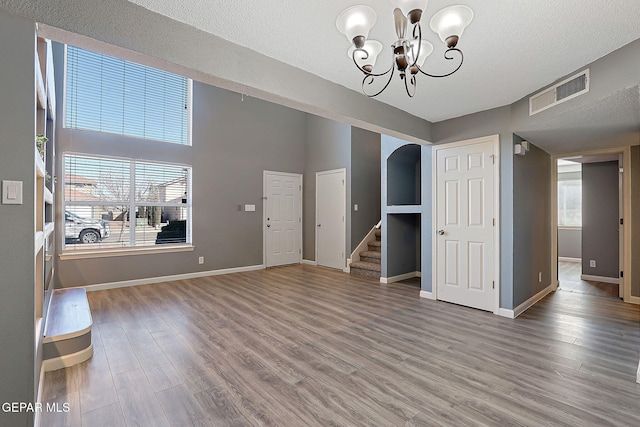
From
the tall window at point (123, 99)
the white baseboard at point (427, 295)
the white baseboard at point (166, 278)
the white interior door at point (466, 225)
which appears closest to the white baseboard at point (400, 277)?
the white baseboard at point (427, 295)

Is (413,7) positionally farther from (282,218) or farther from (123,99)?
(282,218)

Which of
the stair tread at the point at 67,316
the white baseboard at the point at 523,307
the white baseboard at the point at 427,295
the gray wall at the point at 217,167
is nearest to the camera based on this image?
the stair tread at the point at 67,316

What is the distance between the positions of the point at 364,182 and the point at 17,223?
553 centimetres

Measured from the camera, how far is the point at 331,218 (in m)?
6.49

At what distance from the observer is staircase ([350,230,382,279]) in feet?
18.2

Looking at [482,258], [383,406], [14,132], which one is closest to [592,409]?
[383,406]

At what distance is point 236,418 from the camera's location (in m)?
1.76

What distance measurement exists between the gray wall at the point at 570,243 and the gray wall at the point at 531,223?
368cm

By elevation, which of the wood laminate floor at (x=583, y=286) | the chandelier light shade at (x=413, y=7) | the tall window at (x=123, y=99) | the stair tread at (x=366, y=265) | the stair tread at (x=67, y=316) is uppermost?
the tall window at (x=123, y=99)

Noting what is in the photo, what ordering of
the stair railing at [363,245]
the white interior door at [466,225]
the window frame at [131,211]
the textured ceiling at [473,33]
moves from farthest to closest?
the stair railing at [363,245] → the window frame at [131,211] → the white interior door at [466,225] → the textured ceiling at [473,33]

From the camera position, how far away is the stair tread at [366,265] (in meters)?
5.54

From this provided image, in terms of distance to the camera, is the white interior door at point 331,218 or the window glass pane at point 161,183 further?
the white interior door at point 331,218

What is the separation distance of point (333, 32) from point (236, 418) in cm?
246

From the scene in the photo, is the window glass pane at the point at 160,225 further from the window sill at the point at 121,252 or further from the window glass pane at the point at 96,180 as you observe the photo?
the window glass pane at the point at 96,180
